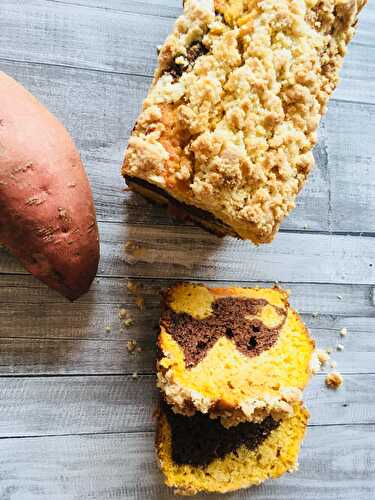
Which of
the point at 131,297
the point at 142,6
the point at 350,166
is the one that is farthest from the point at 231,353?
the point at 142,6

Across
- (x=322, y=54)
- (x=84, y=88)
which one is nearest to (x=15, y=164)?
(x=84, y=88)

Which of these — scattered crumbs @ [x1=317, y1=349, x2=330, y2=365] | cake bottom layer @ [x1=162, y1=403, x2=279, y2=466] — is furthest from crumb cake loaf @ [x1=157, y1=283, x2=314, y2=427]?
scattered crumbs @ [x1=317, y1=349, x2=330, y2=365]

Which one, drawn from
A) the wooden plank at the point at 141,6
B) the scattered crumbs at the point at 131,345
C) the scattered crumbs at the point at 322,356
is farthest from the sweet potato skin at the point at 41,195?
the scattered crumbs at the point at 322,356

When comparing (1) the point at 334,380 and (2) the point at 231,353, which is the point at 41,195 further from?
(1) the point at 334,380

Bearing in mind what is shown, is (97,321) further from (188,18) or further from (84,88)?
(188,18)

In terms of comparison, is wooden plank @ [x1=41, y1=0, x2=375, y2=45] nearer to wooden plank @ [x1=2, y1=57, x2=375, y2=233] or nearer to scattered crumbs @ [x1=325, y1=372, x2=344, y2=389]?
wooden plank @ [x1=2, y1=57, x2=375, y2=233]
